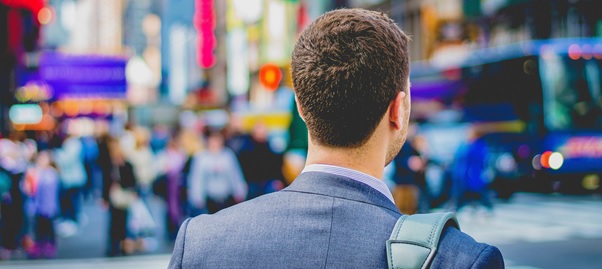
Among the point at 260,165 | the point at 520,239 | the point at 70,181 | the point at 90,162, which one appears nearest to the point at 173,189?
the point at 260,165

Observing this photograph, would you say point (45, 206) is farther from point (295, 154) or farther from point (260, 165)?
point (295, 154)

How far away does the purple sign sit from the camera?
64.9ft

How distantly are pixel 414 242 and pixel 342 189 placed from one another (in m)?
0.23

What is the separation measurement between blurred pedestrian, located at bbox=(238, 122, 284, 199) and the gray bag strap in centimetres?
997

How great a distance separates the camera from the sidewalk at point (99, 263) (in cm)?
1042

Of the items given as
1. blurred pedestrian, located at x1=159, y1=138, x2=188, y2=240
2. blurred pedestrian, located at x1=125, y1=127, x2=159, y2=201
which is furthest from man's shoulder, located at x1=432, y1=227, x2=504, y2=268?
blurred pedestrian, located at x1=159, y1=138, x2=188, y2=240

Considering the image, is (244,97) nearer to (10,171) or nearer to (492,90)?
(492,90)

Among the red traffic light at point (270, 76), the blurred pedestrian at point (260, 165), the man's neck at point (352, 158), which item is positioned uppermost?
the red traffic light at point (270, 76)

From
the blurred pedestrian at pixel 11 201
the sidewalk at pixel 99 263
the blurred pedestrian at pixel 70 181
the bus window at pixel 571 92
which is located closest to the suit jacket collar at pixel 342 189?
the sidewalk at pixel 99 263

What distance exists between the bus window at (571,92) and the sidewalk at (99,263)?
1182 centimetres

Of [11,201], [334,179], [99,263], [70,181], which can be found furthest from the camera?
[70,181]

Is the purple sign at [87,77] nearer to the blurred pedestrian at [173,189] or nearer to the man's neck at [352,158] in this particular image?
the blurred pedestrian at [173,189]

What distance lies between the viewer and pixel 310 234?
1547mm

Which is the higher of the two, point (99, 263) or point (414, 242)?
point (414, 242)
